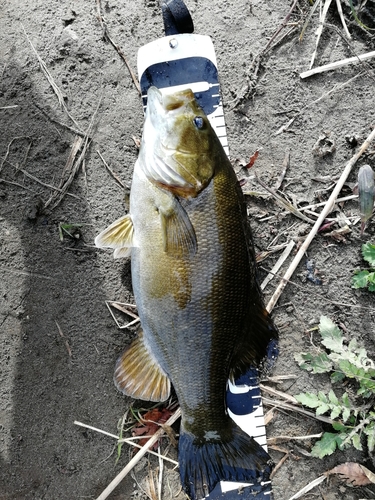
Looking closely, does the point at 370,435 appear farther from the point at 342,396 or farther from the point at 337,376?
the point at 337,376

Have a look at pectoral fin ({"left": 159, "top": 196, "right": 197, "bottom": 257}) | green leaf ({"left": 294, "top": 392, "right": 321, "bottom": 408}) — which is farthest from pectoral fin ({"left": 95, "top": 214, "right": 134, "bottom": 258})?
green leaf ({"left": 294, "top": 392, "right": 321, "bottom": 408})

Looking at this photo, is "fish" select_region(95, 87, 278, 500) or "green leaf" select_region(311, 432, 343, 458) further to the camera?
"green leaf" select_region(311, 432, 343, 458)

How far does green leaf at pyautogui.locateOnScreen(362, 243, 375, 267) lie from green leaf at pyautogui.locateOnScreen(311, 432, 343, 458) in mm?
1030

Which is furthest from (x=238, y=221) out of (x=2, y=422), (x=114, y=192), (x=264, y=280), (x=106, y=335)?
(x=2, y=422)

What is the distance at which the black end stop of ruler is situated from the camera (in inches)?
111

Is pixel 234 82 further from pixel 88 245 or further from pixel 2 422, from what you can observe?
pixel 2 422

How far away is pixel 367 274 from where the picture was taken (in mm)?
2914

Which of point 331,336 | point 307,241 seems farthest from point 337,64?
point 331,336

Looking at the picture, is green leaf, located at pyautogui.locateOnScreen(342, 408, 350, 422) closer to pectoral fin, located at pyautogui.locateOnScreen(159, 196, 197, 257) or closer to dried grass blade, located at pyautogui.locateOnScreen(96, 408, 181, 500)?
dried grass blade, located at pyautogui.locateOnScreen(96, 408, 181, 500)

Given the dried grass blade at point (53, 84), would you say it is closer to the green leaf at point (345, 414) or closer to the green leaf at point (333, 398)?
the green leaf at point (333, 398)

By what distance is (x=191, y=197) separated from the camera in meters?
2.31

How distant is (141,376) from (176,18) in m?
2.06

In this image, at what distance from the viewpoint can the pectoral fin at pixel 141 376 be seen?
2633 mm

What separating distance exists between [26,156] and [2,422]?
62.0 inches
